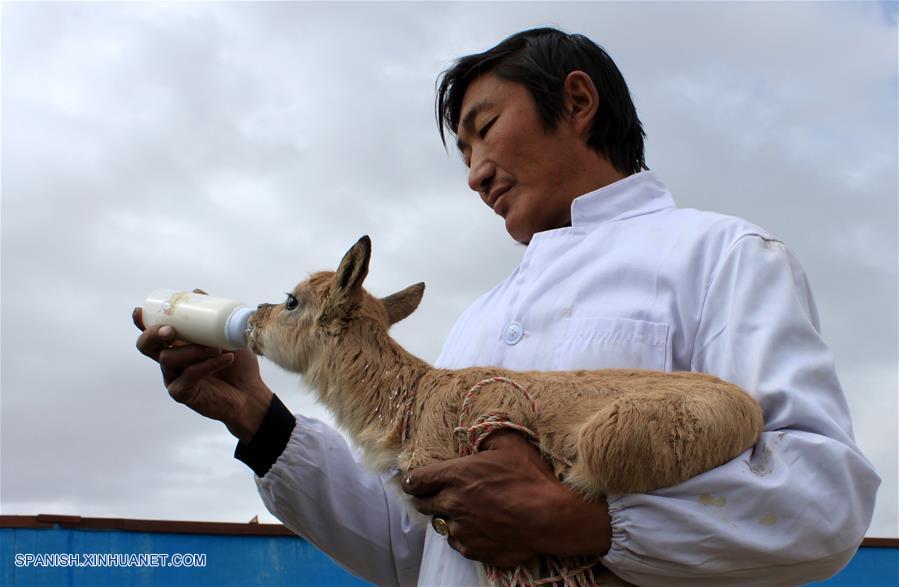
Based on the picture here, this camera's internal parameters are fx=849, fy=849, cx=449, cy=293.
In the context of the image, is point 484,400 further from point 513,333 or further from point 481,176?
point 481,176

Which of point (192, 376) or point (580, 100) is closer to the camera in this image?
point (192, 376)

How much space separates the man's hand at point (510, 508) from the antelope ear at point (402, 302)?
184 centimetres

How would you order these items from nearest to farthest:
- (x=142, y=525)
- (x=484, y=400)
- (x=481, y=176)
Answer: (x=484, y=400) → (x=481, y=176) → (x=142, y=525)

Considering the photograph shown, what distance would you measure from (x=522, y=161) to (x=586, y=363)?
4.34ft

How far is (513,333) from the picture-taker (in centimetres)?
400

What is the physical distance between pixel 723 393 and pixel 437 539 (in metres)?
1.51

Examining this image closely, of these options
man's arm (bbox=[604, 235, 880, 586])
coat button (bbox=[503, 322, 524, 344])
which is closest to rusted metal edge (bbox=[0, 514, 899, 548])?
coat button (bbox=[503, 322, 524, 344])

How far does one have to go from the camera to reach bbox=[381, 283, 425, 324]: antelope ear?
16.7 ft

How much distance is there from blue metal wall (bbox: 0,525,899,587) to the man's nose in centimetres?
651

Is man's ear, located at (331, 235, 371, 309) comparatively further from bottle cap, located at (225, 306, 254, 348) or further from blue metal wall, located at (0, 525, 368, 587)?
blue metal wall, located at (0, 525, 368, 587)

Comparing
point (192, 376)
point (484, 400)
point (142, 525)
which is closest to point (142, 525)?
point (142, 525)

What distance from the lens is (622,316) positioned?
3.70 meters

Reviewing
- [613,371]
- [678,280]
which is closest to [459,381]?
[613,371]

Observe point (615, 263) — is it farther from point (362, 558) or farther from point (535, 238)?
point (362, 558)
